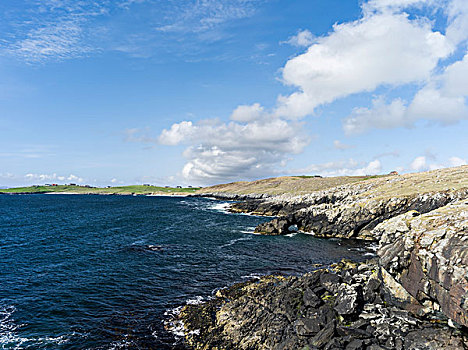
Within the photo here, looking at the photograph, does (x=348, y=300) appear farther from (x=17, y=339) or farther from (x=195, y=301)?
(x=17, y=339)

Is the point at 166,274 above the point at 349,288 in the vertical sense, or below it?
below

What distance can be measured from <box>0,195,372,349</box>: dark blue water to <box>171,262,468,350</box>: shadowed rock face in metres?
3.48

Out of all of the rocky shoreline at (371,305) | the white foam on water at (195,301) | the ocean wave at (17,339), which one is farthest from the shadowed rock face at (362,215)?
the ocean wave at (17,339)

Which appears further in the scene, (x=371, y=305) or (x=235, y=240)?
(x=235, y=240)

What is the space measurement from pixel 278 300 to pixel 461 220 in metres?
14.8

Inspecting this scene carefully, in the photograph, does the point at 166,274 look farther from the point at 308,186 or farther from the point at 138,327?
the point at 308,186

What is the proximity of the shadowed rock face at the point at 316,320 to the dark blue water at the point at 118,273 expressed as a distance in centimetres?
348

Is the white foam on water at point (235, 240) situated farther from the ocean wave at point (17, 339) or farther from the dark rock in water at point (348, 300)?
the dark rock in water at point (348, 300)

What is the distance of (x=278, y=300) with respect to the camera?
22828 mm

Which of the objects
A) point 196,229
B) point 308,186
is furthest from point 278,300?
point 308,186

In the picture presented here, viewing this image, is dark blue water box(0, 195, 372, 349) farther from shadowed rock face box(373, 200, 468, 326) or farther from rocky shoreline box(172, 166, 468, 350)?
shadowed rock face box(373, 200, 468, 326)

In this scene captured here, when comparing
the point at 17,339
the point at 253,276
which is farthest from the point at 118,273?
the point at 253,276

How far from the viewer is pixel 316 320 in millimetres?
18734

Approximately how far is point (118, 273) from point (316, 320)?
26850 mm
